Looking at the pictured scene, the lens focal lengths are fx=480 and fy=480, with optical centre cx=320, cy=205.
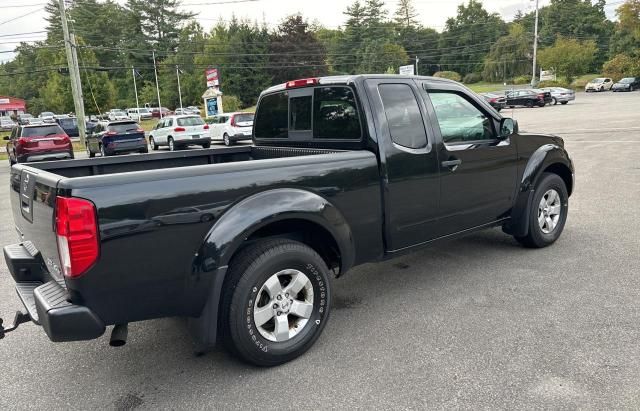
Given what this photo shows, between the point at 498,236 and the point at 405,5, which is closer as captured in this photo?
the point at 498,236

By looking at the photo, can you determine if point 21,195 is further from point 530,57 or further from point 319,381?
point 530,57

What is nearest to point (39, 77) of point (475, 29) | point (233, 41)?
point (233, 41)

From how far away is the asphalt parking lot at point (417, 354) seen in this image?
9.12 ft

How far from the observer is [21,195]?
3.27 meters

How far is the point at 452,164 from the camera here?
409 cm

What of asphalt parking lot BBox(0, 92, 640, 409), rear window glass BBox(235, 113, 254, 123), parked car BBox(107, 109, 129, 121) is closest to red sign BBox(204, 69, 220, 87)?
parked car BBox(107, 109, 129, 121)

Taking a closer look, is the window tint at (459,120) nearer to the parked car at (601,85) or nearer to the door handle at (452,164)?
the door handle at (452,164)

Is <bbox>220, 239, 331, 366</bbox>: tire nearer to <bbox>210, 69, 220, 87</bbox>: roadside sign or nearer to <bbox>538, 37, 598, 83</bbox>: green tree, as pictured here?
<bbox>210, 69, 220, 87</bbox>: roadside sign

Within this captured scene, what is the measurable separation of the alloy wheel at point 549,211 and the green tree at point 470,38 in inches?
4129

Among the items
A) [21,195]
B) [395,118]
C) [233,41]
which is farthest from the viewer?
[233,41]

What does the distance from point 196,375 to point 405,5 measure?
119342mm

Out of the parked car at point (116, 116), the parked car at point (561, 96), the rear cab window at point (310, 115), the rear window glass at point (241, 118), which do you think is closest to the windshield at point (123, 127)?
the rear window glass at point (241, 118)

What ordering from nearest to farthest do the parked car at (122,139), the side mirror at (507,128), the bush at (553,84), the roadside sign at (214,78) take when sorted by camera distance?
the side mirror at (507,128), the parked car at (122,139), the roadside sign at (214,78), the bush at (553,84)

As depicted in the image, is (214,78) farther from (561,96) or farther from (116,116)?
(561,96)
